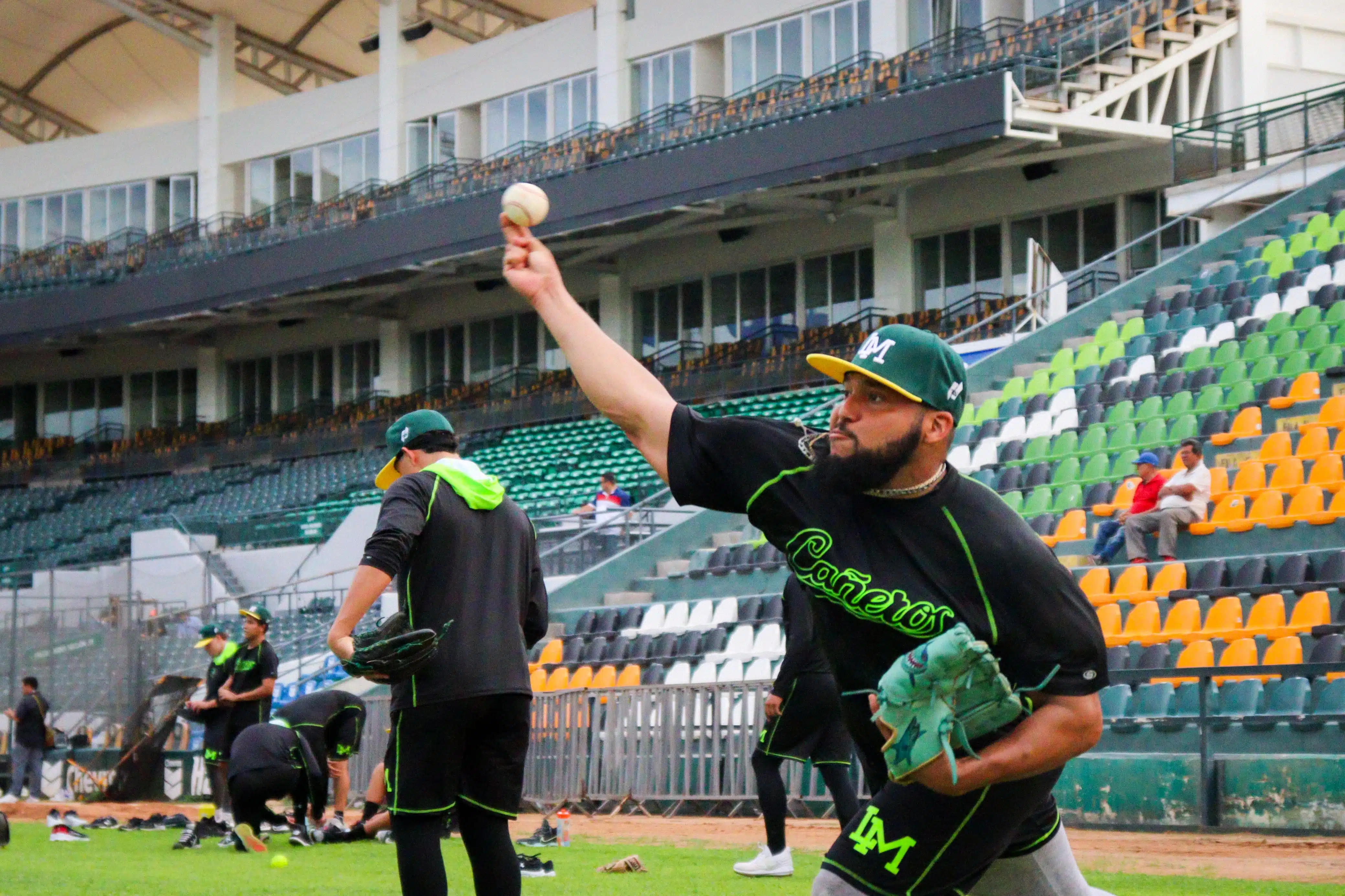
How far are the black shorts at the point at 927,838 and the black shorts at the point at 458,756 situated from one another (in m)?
2.29

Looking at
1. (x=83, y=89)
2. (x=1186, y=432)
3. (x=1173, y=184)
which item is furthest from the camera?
(x=83, y=89)

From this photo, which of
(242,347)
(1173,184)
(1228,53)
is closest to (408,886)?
(1173,184)

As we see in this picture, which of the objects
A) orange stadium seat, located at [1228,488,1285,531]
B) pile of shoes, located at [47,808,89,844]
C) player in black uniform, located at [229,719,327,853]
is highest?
orange stadium seat, located at [1228,488,1285,531]

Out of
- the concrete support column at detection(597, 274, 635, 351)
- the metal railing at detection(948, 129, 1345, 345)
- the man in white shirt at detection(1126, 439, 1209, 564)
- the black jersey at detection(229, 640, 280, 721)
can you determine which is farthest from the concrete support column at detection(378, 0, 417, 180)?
the black jersey at detection(229, 640, 280, 721)

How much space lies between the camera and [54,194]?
4800cm

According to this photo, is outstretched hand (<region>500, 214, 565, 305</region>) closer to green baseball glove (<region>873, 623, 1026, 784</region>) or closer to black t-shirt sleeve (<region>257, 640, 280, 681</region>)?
green baseball glove (<region>873, 623, 1026, 784</region>)

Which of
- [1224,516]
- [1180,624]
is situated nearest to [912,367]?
[1180,624]

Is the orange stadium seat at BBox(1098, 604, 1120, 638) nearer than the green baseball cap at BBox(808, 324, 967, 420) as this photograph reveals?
No

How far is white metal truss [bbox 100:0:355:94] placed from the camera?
142ft

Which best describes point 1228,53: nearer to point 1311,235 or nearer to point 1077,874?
point 1311,235

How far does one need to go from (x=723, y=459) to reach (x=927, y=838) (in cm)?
90

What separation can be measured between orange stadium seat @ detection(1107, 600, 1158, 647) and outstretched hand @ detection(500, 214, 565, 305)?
11.3m

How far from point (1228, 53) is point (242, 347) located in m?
26.4

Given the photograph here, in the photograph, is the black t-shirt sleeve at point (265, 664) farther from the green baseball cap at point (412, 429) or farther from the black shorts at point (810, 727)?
the green baseball cap at point (412, 429)
